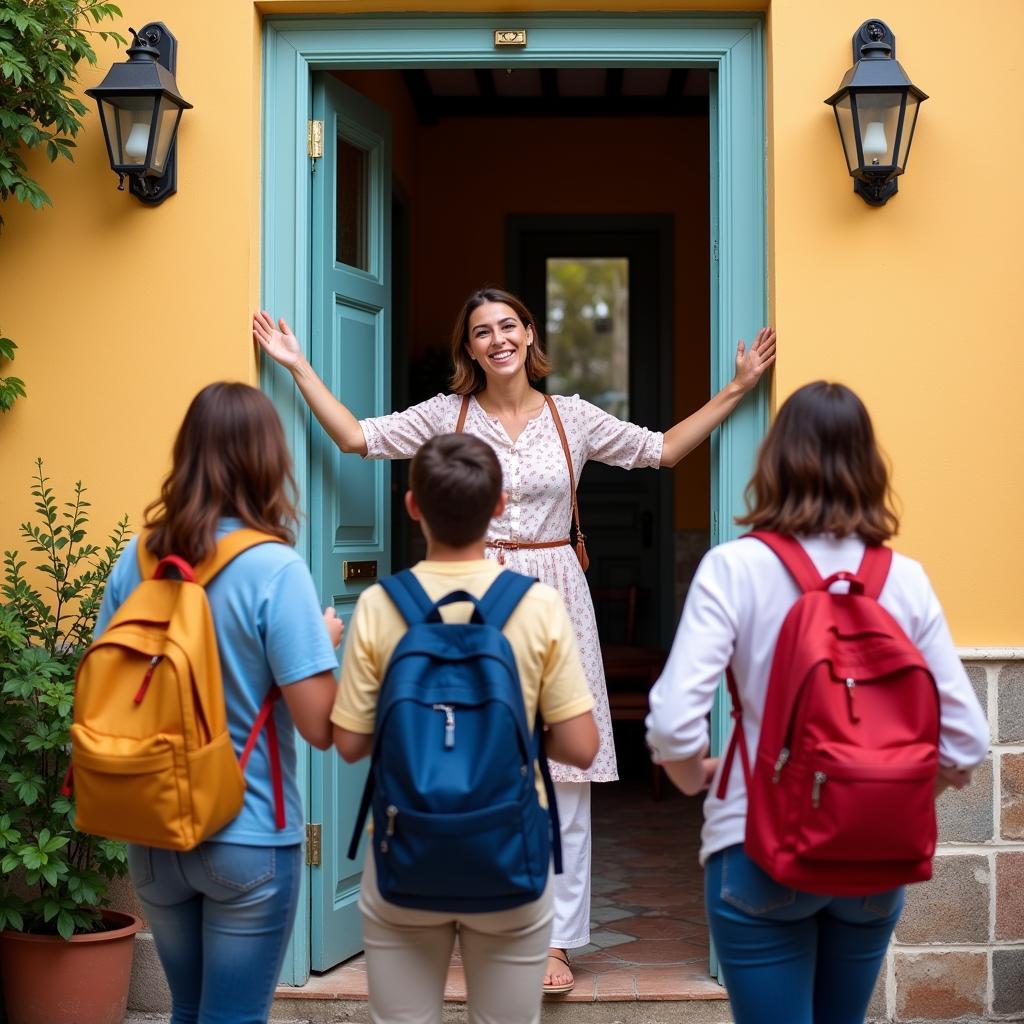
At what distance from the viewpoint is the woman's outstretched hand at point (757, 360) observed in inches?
138

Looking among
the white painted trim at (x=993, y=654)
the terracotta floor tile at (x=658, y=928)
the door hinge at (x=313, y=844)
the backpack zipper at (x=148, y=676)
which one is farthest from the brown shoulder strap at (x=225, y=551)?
the terracotta floor tile at (x=658, y=928)

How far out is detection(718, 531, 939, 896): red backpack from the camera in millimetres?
1826

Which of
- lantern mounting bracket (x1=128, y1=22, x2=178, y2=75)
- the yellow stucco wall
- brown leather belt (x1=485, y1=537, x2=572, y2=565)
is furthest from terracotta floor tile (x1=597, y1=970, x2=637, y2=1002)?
lantern mounting bracket (x1=128, y1=22, x2=178, y2=75)

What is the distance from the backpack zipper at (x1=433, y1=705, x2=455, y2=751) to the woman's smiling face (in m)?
1.83

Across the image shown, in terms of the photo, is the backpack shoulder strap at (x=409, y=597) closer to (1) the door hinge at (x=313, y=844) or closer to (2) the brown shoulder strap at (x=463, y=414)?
(2) the brown shoulder strap at (x=463, y=414)

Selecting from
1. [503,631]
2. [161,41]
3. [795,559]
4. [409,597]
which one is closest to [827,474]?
[795,559]

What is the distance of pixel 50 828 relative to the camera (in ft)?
10.9

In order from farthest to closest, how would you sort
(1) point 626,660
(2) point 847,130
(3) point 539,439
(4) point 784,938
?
(1) point 626,660
(3) point 539,439
(2) point 847,130
(4) point 784,938

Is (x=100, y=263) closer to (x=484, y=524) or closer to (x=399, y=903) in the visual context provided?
(x=484, y=524)

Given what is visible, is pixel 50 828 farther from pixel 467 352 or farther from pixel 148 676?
pixel 467 352

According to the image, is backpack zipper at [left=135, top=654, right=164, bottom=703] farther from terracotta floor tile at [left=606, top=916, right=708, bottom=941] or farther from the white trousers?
terracotta floor tile at [left=606, top=916, right=708, bottom=941]

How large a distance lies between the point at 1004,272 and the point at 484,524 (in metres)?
2.08

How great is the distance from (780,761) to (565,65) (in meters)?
2.47

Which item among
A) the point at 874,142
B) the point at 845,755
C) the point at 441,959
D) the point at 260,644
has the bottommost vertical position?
the point at 441,959
